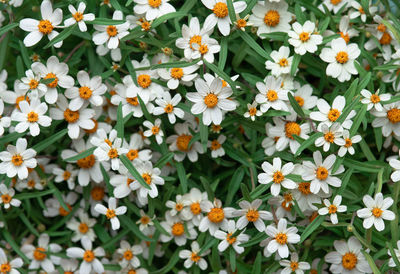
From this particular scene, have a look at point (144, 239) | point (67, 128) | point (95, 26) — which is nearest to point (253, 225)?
point (144, 239)

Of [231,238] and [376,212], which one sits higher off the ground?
[376,212]

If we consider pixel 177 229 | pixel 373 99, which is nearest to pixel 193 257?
pixel 177 229

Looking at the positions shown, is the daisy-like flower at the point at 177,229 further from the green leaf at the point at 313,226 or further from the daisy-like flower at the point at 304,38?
the daisy-like flower at the point at 304,38

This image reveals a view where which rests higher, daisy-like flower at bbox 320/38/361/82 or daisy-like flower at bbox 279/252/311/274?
daisy-like flower at bbox 320/38/361/82

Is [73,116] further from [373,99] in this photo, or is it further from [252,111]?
[373,99]

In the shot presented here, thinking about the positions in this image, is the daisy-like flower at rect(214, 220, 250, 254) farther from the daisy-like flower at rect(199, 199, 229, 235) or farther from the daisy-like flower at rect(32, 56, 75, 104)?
the daisy-like flower at rect(32, 56, 75, 104)

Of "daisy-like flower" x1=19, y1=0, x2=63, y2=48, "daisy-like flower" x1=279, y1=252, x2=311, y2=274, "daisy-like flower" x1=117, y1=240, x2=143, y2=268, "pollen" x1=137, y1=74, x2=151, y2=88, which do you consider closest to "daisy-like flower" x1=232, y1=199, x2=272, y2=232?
"daisy-like flower" x1=279, y1=252, x2=311, y2=274
